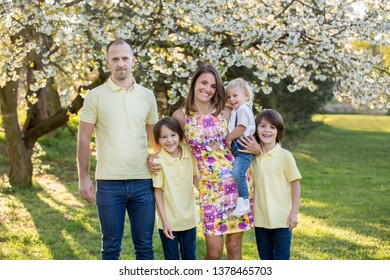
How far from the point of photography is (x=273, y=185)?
460 cm

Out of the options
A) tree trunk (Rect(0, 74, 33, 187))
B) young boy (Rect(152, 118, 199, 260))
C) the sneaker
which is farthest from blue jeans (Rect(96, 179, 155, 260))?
tree trunk (Rect(0, 74, 33, 187))

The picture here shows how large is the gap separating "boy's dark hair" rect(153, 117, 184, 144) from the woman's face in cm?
26

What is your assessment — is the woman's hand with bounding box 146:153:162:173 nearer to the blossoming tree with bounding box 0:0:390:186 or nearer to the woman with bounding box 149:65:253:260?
the woman with bounding box 149:65:253:260

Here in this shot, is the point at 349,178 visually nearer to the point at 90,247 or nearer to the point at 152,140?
the point at 90,247

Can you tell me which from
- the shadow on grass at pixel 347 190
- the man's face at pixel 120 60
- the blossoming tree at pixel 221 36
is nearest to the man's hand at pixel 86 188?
the man's face at pixel 120 60

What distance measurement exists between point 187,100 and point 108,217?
1.03 meters

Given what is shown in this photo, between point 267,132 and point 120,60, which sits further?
point 267,132

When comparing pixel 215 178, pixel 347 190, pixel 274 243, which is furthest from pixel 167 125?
pixel 347 190

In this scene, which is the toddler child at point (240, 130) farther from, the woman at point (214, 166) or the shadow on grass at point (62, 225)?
the shadow on grass at point (62, 225)

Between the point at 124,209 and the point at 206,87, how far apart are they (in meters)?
1.05

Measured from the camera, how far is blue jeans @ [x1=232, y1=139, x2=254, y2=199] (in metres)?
4.44

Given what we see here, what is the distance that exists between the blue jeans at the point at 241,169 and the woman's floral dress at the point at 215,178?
47 millimetres

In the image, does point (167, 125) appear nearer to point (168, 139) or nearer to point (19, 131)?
point (168, 139)

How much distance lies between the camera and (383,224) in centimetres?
896
